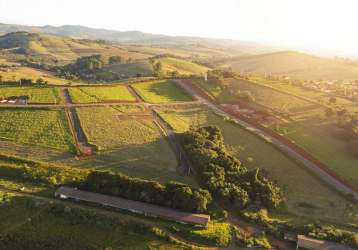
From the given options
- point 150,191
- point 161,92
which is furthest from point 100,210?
point 161,92

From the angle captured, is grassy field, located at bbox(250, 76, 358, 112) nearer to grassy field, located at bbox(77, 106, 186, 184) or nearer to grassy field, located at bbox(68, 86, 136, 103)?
grassy field, located at bbox(68, 86, 136, 103)

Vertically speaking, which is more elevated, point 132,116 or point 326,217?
point 132,116

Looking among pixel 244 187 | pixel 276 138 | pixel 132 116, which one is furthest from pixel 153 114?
pixel 244 187

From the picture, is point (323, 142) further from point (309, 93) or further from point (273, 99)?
point (309, 93)

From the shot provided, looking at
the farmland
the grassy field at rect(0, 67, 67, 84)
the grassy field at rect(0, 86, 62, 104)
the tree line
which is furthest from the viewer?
the grassy field at rect(0, 67, 67, 84)

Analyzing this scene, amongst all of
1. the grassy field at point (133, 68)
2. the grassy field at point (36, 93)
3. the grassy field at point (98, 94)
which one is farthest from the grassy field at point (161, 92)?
the grassy field at point (133, 68)

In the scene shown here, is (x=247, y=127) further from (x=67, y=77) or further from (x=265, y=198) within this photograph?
(x=67, y=77)

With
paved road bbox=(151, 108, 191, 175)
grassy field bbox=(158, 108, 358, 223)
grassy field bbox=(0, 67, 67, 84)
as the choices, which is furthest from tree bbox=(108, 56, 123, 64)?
paved road bbox=(151, 108, 191, 175)
